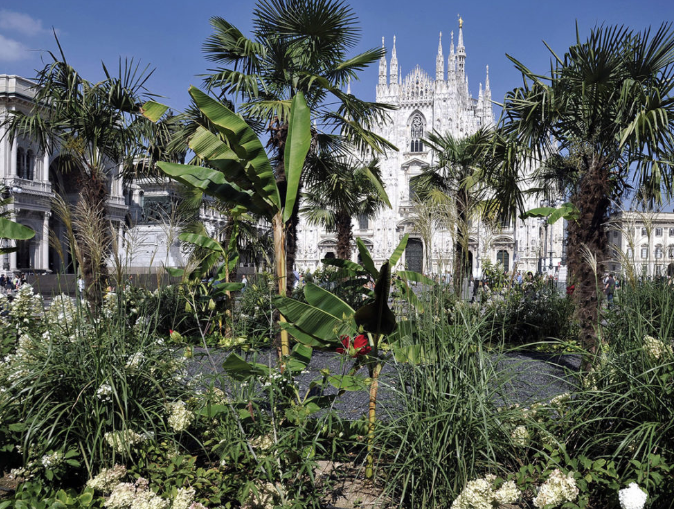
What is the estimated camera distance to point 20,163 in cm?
3045

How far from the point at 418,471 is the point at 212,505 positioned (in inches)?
45.2

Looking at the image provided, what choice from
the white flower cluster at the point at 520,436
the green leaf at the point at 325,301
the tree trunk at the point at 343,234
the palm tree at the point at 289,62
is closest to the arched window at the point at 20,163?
the tree trunk at the point at 343,234

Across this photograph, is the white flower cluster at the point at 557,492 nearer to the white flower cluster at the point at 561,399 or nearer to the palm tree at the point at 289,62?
the white flower cluster at the point at 561,399

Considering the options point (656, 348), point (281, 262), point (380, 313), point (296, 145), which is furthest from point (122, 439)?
point (656, 348)

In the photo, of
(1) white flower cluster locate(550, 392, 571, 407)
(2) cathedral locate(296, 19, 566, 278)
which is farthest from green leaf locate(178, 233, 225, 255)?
(2) cathedral locate(296, 19, 566, 278)

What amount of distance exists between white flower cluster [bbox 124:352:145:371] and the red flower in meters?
1.23

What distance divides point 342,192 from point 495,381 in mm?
7583

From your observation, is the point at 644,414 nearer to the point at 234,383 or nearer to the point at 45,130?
the point at 234,383

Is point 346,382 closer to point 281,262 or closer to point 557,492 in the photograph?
point 557,492

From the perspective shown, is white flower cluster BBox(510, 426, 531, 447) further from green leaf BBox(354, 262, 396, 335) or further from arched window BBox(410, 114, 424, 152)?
arched window BBox(410, 114, 424, 152)

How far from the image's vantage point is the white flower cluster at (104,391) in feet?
8.10

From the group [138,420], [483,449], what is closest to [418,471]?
[483,449]

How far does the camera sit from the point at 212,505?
2.58m

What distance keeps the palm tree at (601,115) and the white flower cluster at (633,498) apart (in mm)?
3842
